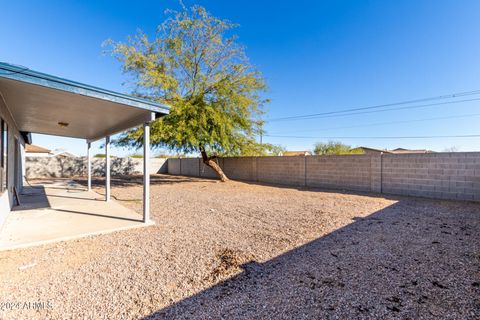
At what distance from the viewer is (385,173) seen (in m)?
9.34

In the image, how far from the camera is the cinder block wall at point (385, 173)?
299 inches

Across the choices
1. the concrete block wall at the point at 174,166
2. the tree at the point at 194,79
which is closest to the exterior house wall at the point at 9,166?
the tree at the point at 194,79

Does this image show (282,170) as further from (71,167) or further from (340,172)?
(71,167)

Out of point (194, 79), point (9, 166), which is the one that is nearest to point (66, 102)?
point (9, 166)

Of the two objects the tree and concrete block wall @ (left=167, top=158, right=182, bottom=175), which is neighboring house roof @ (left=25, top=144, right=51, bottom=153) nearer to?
concrete block wall @ (left=167, top=158, right=182, bottom=175)

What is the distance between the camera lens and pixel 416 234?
4336mm

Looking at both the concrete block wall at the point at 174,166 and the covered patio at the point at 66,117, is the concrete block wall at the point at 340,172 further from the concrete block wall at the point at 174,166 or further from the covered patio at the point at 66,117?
the concrete block wall at the point at 174,166

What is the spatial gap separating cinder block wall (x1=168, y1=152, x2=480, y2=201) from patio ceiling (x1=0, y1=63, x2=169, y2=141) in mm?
8626

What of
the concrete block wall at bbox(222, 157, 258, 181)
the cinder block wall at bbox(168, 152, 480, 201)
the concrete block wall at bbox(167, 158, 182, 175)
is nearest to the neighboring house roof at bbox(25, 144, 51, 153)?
the concrete block wall at bbox(167, 158, 182, 175)

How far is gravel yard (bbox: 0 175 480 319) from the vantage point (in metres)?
2.18

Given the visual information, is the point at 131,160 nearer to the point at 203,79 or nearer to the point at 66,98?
the point at 203,79

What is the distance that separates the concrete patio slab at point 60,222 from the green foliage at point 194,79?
4493 millimetres

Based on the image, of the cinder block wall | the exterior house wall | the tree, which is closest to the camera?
the exterior house wall

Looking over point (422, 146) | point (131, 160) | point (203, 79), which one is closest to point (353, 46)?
point (203, 79)
